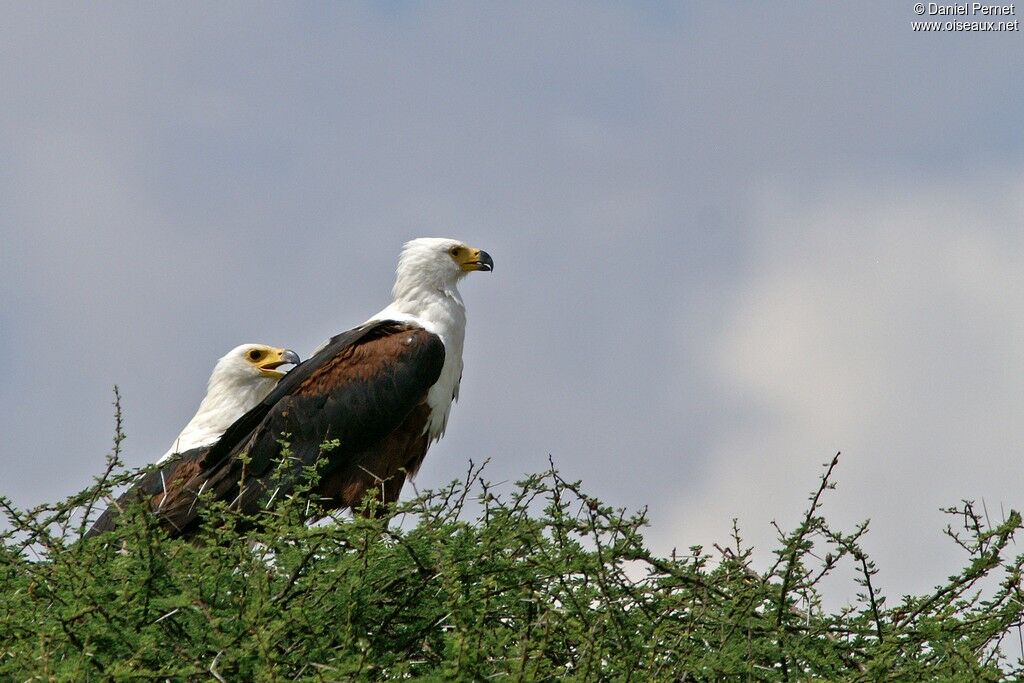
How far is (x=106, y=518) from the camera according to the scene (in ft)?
25.0

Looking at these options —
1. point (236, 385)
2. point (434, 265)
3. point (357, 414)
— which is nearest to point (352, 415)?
point (357, 414)

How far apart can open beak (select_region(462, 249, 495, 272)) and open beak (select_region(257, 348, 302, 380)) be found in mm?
1571

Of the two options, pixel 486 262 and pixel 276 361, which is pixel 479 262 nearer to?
pixel 486 262

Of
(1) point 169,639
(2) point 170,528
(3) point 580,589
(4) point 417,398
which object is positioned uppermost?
(4) point 417,398

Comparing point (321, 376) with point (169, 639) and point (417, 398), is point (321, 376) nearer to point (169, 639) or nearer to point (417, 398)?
point (417, 398)

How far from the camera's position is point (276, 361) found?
9.61m

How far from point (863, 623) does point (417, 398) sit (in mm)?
3379

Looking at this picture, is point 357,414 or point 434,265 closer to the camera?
point 357,414

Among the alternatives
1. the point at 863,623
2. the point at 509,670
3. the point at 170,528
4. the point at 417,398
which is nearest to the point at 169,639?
the point at 509,670

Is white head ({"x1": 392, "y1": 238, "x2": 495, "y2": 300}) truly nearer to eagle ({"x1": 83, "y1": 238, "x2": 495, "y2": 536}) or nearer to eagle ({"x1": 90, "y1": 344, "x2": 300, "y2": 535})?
eagle ({"x1": 83, "y1": 238, "x2": 495, "y2": 536})

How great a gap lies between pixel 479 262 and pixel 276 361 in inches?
70.2

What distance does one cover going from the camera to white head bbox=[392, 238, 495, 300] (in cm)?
827

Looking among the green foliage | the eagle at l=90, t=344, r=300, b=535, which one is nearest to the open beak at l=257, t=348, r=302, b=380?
the eagle at l=90, t=344, r=300, b=535

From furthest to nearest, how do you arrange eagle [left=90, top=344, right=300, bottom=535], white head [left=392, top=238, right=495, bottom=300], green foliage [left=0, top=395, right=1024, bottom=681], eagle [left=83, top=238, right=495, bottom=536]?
eagle [left=90, top=344, right=300, bottom=535] < white head [left=392, top=238, right=495, bottom=300] < eagle [left=83, top=238, right=495, bottom=536] < green foliage [left=0, top=395, right=1024, bottom=681]
